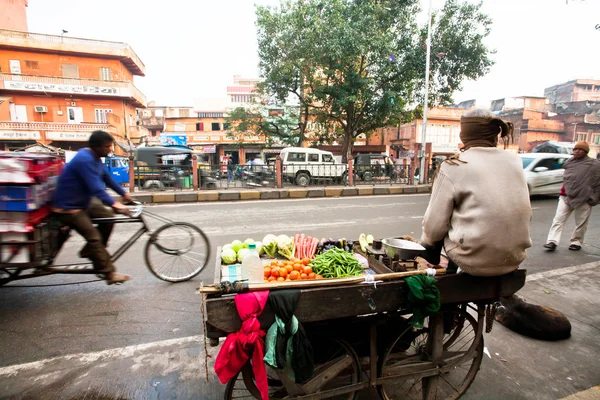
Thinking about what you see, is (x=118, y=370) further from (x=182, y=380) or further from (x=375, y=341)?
(x=375, y=341)

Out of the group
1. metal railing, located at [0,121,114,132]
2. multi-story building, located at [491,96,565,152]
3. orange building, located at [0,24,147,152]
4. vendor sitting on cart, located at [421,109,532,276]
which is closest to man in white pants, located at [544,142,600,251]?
vendor sitting on cart, located at [421,109,532,276]

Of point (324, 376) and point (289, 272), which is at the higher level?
point (289, 272)

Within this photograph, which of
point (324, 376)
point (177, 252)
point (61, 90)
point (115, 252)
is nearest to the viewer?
point (324, 376)

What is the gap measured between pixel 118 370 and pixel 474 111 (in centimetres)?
326

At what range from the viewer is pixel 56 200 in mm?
3189

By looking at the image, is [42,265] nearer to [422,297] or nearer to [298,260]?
[298,260]

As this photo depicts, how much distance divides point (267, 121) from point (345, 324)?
67.8 ft

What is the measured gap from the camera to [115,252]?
3.76 meters

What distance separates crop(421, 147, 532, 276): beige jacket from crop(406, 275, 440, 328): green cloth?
26 cm

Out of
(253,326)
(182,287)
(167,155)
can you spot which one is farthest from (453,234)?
(167,155)

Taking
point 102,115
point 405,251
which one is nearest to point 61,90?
point 102,115

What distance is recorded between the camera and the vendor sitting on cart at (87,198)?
10.4 ft

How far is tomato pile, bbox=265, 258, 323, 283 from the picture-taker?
7.12 ft

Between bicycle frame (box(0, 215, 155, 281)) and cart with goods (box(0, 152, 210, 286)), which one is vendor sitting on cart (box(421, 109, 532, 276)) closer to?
cart with goods (box(0, 152, 210, 286))
